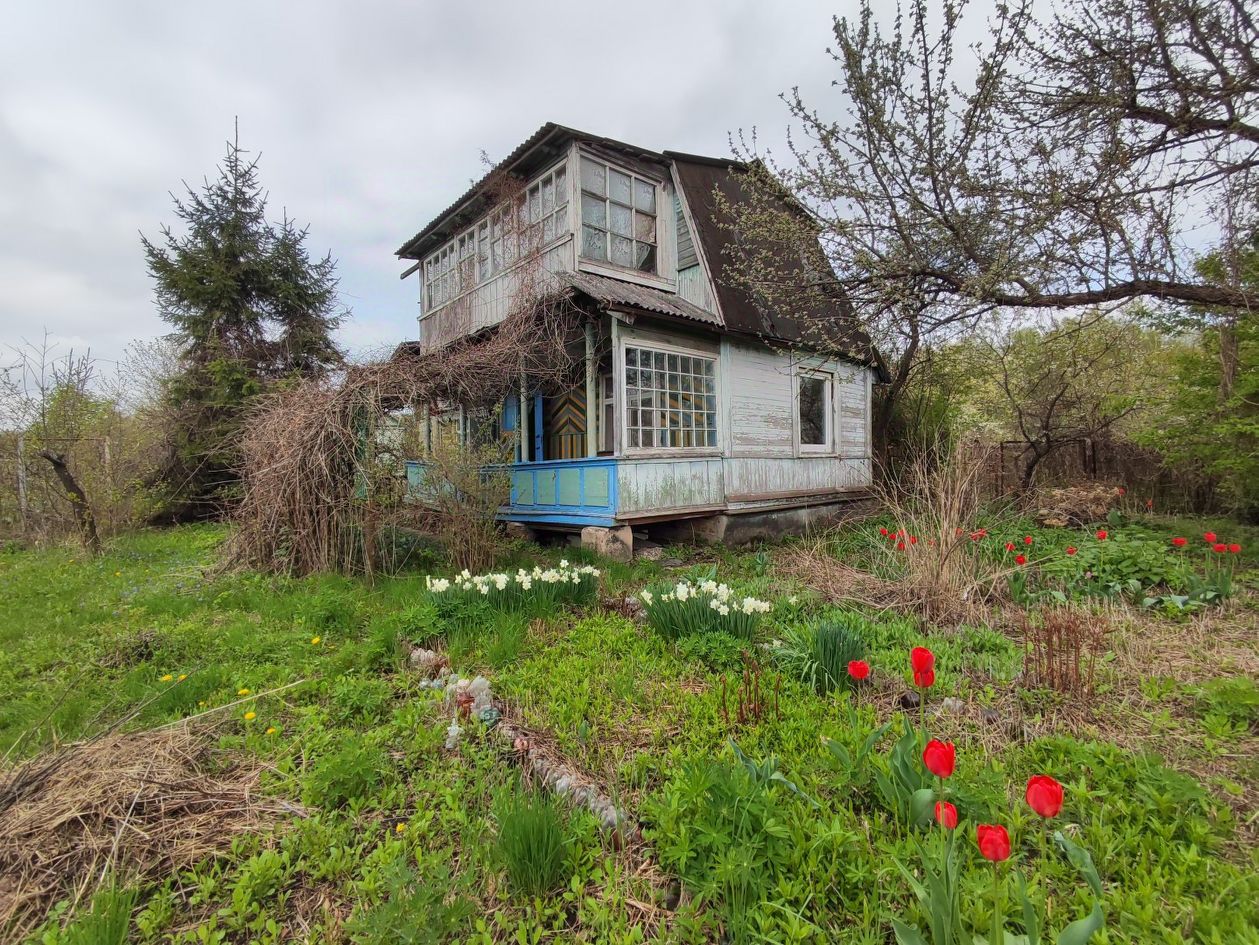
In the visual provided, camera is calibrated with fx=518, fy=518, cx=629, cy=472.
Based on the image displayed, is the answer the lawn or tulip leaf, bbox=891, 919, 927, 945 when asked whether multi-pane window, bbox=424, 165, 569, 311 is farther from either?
tulip leaf, bbox=891, 919, 927, 945

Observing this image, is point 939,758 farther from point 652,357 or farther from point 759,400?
point 759,400

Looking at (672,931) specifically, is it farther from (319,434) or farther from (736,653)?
(319,434)

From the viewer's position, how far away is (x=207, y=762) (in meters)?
2.63

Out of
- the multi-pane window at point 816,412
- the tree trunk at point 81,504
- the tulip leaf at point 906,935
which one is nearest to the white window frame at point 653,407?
the multi-pane window at point 816,412

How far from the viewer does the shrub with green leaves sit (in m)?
1.82

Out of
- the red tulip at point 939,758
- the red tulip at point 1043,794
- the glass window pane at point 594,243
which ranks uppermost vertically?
the glass window pane at point 594,243

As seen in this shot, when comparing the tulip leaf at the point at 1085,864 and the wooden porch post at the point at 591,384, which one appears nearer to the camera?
the tulip leaf at the point at 1085,864

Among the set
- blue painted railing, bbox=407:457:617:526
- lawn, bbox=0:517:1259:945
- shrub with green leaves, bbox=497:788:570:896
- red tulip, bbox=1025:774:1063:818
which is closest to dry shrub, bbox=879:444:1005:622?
lawn, bbox=0:517:1259:945

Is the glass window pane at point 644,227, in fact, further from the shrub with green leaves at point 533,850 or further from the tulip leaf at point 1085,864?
the tulip leaf at point 1085,864

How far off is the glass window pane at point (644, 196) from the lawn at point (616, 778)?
7.94 metres

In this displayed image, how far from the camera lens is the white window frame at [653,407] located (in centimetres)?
786

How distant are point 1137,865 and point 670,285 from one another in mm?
9593

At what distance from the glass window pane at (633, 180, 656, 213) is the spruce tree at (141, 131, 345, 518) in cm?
809

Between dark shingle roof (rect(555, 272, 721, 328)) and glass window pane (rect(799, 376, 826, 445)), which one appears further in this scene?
glass window pane (rect(799, 376, 826, 445))
